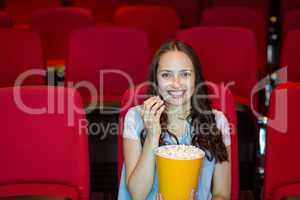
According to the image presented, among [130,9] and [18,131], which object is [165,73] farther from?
[130,9]

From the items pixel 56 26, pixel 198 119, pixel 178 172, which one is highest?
pixel 56 26

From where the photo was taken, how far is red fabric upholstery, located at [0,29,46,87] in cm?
344

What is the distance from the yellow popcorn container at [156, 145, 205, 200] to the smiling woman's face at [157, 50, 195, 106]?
389 mm

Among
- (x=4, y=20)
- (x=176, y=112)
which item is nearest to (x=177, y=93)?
(x=176, y=112)

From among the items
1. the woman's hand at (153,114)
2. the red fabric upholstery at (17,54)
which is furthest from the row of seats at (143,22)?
the woman's hand at (153,114)

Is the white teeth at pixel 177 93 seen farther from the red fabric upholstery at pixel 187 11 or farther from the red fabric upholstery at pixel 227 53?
the red fabric upholstery at pixel 187 11

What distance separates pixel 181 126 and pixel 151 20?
2589 millimetres

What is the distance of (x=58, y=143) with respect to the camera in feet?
6.93

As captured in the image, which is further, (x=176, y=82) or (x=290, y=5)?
(x=290, y=5)

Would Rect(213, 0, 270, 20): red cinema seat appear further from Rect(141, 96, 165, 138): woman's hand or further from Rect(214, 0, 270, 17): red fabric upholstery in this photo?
Rect(141, 96, 165, 138): woman's hand

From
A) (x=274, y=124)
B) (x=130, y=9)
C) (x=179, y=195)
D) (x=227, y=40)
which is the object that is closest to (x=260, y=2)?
(x=130, y=9)

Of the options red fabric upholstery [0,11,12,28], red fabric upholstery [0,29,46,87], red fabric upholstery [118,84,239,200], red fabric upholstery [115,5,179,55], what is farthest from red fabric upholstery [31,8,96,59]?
red fabric upholstery [118,84,239,200]

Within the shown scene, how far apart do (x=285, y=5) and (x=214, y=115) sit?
4499 millimetres

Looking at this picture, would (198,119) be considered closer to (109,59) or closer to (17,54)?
(109,59)
